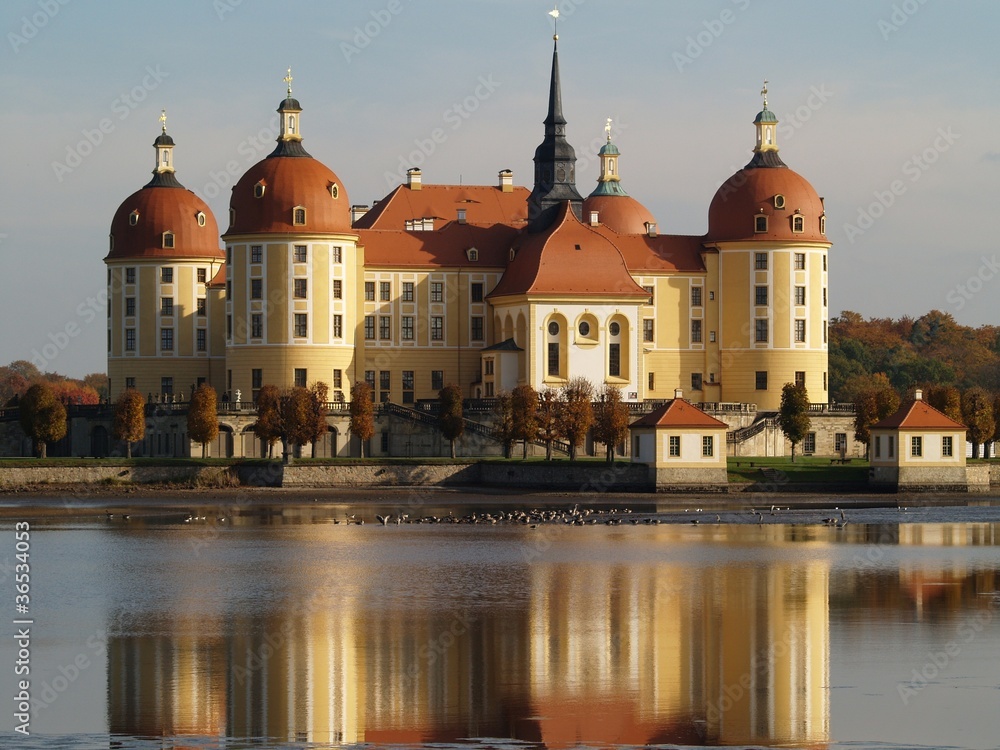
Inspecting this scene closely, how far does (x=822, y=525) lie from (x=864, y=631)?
27690 millimetres

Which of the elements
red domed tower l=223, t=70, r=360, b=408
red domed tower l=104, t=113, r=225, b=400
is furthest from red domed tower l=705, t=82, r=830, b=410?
red domed tower l=104, t=113, r=225, b=400

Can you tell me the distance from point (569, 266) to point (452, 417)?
12.6 m

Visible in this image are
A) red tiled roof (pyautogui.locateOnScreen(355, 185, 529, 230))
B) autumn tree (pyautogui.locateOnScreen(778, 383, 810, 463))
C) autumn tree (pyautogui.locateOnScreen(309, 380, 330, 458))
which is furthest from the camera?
red tiled roof (pyautogui.locateOnScreen(355, 185, 529, 230))

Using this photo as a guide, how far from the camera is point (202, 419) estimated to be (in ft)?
275

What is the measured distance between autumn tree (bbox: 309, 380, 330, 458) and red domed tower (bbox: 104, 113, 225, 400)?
46.6ft

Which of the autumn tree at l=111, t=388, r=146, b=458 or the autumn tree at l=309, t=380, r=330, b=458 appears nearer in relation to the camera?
the autumn tree at l=309, t=380, r=330, b=458

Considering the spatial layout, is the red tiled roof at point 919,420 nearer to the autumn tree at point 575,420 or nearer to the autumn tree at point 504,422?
the autumn tree at point 575,420

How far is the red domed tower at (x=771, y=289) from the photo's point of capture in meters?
96.8

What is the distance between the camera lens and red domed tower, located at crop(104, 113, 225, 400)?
10006 centimetres

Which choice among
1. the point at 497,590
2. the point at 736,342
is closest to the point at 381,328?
the point at 736,342

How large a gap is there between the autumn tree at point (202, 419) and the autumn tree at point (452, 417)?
10.3 m

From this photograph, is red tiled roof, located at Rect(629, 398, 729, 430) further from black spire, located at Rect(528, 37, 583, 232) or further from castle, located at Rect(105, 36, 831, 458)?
black spire, located at Rect(528, 37, 583, 232)

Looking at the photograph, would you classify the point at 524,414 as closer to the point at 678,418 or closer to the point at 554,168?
the point at 678,418

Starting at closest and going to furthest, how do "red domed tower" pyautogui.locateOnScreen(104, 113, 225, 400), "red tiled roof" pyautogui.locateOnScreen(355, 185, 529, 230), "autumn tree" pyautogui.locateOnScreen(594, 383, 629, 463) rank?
"autumn tree" pyautogui.locateOnScreen(594, 383, 629, 463)
"red domed tower" pyautogui.locateOnScreen(104, 113, 225, 400)
"red tiled roof" pyautogui.locateOnScreen(355, 185, 529, 230)
